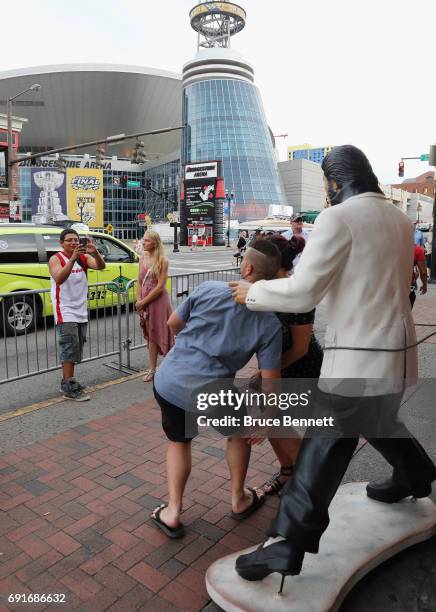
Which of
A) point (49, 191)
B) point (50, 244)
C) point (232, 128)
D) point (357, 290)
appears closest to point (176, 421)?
point (357, 290)

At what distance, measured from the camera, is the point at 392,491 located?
2.74 m

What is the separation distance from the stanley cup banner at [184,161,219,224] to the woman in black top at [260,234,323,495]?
6390cm

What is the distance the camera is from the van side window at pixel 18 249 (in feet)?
27.8

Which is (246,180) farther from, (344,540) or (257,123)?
(344,540)

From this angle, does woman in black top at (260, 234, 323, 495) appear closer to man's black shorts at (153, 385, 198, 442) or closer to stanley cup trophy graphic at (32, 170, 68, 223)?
man's black shorts at (153, 385, 198, 442)

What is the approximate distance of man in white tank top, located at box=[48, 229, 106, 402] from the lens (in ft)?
16.2

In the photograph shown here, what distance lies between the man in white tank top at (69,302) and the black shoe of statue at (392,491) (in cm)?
318

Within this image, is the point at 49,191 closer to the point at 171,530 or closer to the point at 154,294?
the point at 154,294

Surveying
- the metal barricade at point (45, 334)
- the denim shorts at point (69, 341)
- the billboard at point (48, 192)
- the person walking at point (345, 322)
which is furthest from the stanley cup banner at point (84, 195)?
the person walking at point (345, 322)

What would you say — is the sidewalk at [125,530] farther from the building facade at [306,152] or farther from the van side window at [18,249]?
the building facade at [306,152]

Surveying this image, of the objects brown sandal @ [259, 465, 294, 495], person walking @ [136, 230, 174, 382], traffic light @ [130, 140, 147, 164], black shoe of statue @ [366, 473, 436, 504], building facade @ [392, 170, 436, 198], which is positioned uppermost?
building facade @ [392, 170, 436, 198]

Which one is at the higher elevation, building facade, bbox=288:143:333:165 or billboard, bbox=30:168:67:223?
building facade, bbox=288:143:333:165

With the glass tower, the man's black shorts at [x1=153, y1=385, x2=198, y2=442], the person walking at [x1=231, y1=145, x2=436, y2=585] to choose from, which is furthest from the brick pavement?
the glass tower

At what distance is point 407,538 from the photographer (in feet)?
8.34
